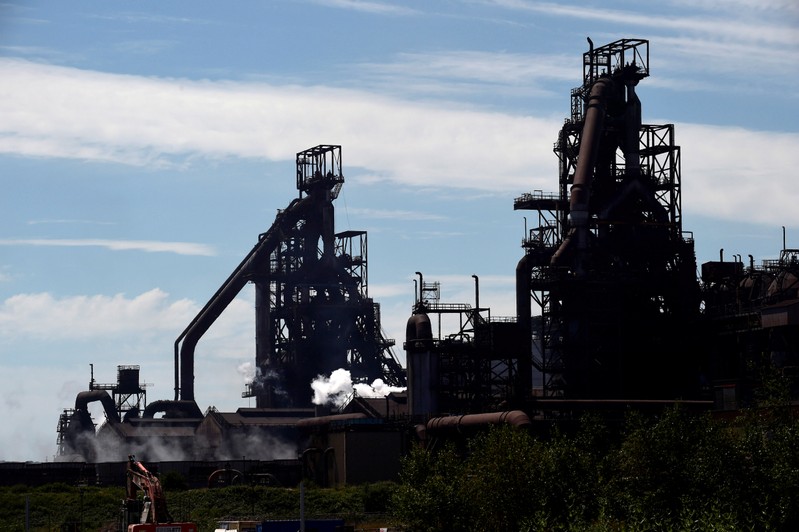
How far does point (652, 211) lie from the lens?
3529 inches

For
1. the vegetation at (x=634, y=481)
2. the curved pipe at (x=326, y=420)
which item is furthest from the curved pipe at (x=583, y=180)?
the vegetation at (x=634, y=481)

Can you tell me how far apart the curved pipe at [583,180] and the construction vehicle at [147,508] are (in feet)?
110

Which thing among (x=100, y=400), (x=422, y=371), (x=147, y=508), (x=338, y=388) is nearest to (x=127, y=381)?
(x=100, y=400)

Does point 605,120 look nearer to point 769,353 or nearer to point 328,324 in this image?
point 769,353

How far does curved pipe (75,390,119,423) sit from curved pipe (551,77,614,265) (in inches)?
2268

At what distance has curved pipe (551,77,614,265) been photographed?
279ft

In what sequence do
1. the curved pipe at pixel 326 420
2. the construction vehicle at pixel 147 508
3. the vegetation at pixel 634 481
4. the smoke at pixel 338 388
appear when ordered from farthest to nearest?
the smoke at pixel 338 388
the curved pipe at pixel 326 420
the construction vehicle at pixel 147 508
the vegetation at pixel 634 481

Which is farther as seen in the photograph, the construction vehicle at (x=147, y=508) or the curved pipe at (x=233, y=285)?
the curved pipe at (x=233, y=285)

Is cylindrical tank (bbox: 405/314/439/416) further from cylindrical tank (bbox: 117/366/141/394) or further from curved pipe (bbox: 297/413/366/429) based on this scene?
cylindrical tank (bbox: 117/366/141/394)

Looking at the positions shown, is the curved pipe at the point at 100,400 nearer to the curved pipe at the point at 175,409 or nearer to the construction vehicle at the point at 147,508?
the curved pipe at the point at 175,409

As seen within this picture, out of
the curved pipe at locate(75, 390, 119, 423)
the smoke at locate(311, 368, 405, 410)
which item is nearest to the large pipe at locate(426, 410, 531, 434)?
the smoke at locate(311, 368, 405, 410)

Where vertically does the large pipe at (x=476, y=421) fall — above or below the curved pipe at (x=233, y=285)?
below

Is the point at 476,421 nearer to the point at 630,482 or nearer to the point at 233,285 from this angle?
the point at 630,482

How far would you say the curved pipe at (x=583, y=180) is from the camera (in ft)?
279
